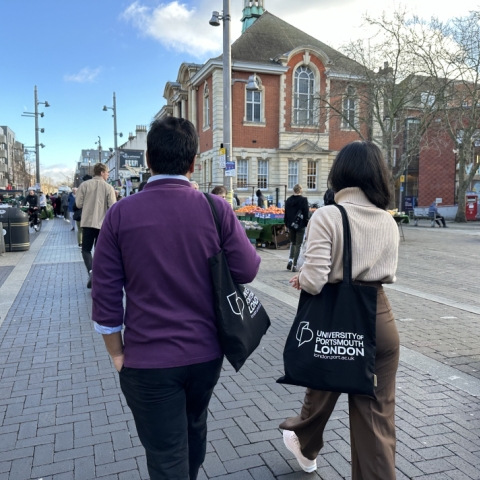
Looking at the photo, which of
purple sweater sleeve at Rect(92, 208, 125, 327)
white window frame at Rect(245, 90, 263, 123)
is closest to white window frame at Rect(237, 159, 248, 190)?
white window frame at Rect(245, 90, 263, 123)

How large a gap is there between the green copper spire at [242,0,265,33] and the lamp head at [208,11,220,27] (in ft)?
112

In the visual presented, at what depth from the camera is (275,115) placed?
32906 mm

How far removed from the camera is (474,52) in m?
24.6

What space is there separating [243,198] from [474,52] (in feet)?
53.4

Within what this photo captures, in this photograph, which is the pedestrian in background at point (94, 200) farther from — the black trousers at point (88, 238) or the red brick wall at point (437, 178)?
the red brick wall at point (437, 178)

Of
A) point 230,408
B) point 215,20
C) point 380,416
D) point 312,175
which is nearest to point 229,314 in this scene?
point 380,416

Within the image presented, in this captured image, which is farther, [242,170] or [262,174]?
[262,174]

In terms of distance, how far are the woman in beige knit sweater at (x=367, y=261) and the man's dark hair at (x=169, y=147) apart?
72 centimetres

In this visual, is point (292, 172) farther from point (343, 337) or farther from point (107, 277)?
point (107, 277)

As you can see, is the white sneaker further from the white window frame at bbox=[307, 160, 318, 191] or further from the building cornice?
the white window frame at bbox=[307, 160, 318, 191]

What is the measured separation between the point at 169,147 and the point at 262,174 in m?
31.7

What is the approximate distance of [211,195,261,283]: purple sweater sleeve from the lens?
1975 mm

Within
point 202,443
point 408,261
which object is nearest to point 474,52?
point 408,261

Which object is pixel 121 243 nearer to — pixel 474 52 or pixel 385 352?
pixel 385 352
